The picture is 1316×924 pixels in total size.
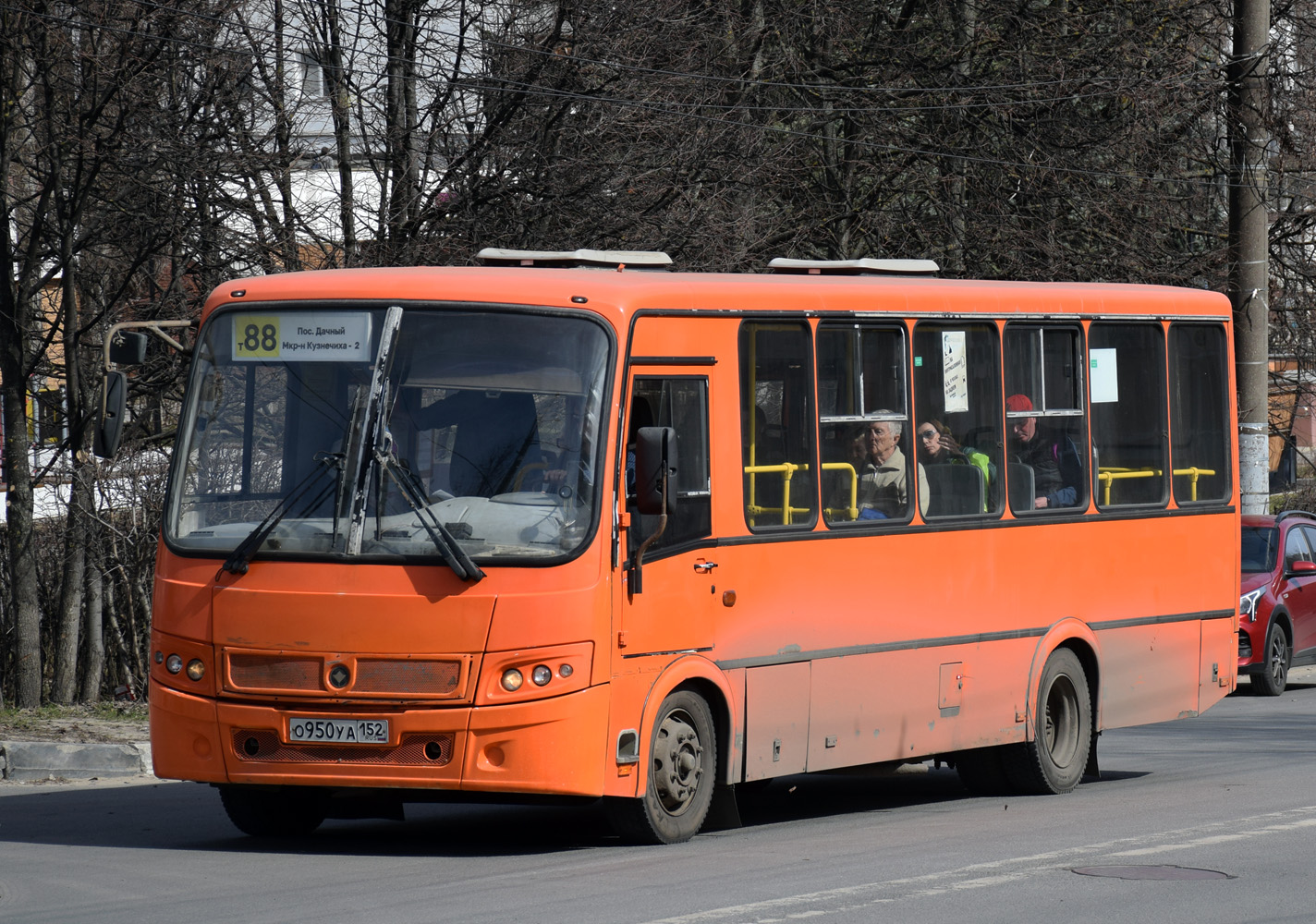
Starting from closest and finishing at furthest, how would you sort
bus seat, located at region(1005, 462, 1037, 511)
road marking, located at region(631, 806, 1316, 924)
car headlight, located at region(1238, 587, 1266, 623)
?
1. road marking, located at region(631, 806, 1316, 924)
2. bus seat, located at region(1005, 462, 1037, 511)
3. car headlight, located at region(1238, 587, 1266, 623)

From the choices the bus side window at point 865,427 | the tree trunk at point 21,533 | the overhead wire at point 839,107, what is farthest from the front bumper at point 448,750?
the overhead wire at point 839,107

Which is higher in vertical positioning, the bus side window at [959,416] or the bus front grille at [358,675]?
the bus side window at [959,416]

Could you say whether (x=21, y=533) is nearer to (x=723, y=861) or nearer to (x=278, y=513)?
(x=278, y=513)

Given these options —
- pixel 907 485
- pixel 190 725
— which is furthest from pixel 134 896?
pixel 907 485

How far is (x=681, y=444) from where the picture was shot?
32.2 feet

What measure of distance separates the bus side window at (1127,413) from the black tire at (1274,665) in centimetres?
771

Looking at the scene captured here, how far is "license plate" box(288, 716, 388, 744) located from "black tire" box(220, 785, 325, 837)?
0.98 meters

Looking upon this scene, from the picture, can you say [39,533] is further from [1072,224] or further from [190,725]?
[1072,224]

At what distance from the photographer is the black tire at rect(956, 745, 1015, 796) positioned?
12.6 m

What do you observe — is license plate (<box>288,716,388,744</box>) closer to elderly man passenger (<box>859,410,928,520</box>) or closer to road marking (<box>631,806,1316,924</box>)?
road marking (<box>631,806,1316,924</box>)

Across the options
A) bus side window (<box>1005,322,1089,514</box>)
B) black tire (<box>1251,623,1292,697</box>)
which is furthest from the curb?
black tire (<box>1251,623,1292,697</box>)

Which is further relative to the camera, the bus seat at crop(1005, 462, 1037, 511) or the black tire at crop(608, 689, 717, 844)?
the bus seat at crop(1005, 462, 1037, 511)

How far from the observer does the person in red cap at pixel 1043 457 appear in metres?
12.2

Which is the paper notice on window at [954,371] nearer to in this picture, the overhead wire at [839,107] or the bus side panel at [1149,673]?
the bus side panel at [1149,673]
